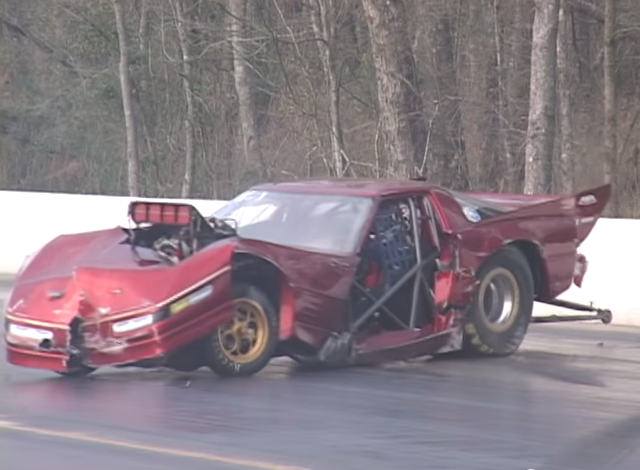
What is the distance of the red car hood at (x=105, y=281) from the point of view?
986 centimetres

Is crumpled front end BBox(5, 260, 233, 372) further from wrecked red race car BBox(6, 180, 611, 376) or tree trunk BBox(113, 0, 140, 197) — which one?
tree trunk BBox(113, 0, 140, 197)

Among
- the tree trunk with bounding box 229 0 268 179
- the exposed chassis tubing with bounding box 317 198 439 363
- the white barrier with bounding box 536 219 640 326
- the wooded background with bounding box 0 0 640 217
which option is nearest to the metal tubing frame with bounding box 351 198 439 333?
the exposed chassis tubing with bounding box 317 198 439 363

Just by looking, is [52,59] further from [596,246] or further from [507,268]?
[507,268]

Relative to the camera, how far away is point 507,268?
39.2 feet

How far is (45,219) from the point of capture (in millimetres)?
19984

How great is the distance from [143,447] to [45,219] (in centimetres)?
1241

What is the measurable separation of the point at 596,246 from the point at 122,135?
89.9 ft

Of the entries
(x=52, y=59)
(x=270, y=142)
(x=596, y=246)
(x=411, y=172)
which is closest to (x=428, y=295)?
(x=596, y=246)

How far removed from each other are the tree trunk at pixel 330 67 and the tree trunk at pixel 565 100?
4837 millimetres

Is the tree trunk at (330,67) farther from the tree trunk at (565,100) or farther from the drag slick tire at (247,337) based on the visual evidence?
the drag slick tire at (247,337)

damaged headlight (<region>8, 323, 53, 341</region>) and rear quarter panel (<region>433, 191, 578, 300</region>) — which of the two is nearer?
damaged headlight (<region>8, 323, 53, 341</region>)

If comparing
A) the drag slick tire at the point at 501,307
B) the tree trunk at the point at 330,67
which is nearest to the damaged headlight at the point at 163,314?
the drag slick tire at the point at 501,307

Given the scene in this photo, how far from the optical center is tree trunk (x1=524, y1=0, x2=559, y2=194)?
977 inches

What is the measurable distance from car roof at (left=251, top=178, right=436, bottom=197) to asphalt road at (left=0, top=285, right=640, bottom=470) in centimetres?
140
